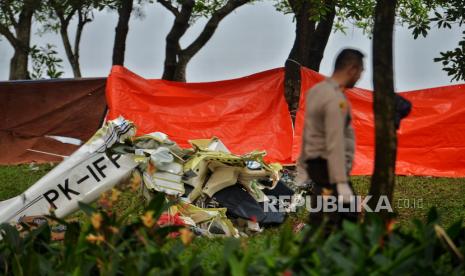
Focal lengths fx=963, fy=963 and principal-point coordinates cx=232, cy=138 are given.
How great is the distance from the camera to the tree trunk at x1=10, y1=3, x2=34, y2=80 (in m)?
22.9

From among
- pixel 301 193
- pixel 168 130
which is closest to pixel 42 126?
pixel 168 130

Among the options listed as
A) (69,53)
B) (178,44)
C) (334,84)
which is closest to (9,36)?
(69,53)

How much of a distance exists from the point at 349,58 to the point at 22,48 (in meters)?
17.7

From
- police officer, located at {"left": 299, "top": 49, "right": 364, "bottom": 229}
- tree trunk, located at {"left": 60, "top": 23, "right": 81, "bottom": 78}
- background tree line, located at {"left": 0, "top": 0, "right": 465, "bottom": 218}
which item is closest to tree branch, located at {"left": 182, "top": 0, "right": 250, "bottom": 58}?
background tree line, located at {"left": 0, "top": 0, "right": 465, "bottom": 218}

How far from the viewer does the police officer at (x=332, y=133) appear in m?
6.01

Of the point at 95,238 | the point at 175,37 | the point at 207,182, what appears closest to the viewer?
the point at 95,238

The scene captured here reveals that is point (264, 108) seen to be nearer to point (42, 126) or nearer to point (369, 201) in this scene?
point (42, 126)

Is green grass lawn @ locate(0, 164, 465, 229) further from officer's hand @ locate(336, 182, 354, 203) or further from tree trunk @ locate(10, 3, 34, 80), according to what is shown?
tree trunk @ locate(10, 3, 34, 80)

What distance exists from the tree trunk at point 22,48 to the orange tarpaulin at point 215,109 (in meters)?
8.54

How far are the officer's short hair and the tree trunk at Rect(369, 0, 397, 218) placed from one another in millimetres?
293

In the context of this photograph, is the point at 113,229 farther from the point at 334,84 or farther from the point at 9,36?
the point at 9,36

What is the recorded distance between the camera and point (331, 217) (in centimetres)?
647

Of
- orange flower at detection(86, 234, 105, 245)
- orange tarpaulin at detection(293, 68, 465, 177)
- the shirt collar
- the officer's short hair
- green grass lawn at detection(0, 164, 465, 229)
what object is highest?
the officer's short hair

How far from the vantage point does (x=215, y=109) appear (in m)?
14.8
